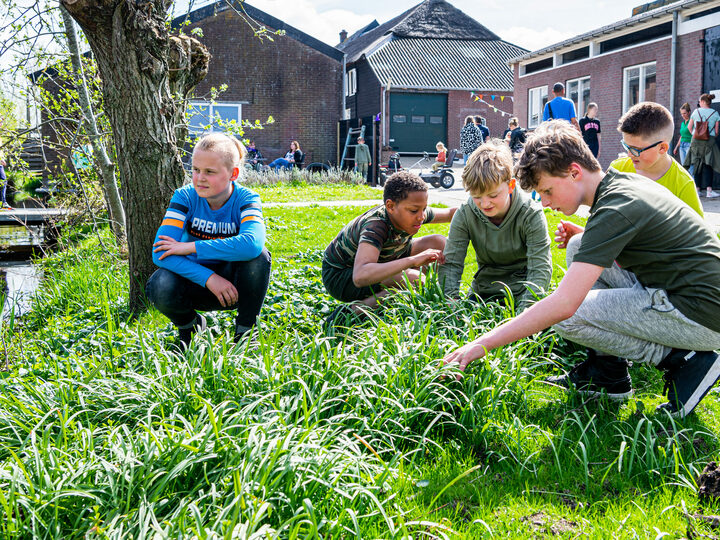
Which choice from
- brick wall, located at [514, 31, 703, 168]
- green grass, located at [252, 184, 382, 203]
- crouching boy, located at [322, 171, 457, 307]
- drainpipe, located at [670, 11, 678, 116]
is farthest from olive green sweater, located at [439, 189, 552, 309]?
drainpipe, located at [670, 11, 678, 116]

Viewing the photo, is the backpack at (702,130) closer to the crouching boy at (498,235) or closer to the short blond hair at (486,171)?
the crouching boy at (498,235)

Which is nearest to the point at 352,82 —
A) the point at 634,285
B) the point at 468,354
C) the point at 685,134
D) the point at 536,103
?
the point at 536,103

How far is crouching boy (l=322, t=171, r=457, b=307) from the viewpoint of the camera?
407 cm

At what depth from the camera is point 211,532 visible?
5.60 ft

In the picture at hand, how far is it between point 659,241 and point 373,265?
5.60 ft

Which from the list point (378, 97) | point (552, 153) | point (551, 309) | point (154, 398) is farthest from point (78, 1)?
point (378, 97)

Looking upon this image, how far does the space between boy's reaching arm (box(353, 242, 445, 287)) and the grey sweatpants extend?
117 cm

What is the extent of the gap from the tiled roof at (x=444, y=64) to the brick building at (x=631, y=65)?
24.9 ft

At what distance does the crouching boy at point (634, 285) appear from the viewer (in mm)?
2721

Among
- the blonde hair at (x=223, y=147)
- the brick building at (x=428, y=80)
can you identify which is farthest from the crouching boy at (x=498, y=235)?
the brick building at (x=428, y=80)

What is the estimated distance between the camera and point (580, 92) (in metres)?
25.3

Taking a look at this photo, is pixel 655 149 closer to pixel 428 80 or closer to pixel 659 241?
pixel 659 241

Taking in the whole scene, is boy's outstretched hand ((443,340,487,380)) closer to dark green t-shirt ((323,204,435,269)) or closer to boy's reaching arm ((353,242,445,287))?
boy's reaching arm ((353,242,445,287))

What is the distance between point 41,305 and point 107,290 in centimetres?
61
